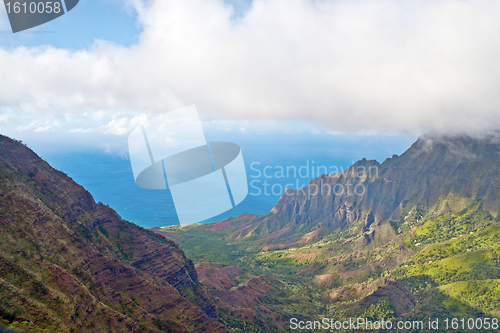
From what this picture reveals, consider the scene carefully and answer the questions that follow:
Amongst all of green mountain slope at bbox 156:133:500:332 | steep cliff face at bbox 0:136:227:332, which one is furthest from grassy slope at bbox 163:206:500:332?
steep cliff face at bbox 0:136:227:332

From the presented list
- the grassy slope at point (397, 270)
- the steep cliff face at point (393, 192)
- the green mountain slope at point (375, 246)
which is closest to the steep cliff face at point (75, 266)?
the green mountain slope at point (375, 246)

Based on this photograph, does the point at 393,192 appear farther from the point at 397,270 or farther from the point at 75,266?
the point at 75,266

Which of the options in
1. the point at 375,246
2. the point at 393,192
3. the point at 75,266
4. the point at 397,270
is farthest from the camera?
the point at 393,192

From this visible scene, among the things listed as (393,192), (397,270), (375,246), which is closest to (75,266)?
(397,270)

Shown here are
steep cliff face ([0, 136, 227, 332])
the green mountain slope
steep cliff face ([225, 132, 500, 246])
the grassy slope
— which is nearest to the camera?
steep cliff face ([0, 136, 227, 332])

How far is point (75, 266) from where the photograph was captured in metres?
32.3

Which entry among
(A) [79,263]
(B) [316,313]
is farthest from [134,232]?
(B) [316,313]

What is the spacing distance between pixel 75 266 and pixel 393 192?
118970 millimetres

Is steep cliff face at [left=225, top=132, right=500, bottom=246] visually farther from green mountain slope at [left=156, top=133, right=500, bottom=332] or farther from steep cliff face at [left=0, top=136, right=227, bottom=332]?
steep cliff face at [left=0, top=136, right=227, bottom=332]

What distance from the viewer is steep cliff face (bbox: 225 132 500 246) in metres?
99.2

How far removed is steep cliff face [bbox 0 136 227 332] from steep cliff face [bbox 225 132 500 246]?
265ft

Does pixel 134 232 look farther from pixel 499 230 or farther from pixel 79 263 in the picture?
pixel 499 230

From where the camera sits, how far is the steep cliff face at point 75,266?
23266 mm

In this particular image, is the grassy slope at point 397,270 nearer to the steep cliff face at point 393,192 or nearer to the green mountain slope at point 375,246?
the green mountain slope at point 375,246
